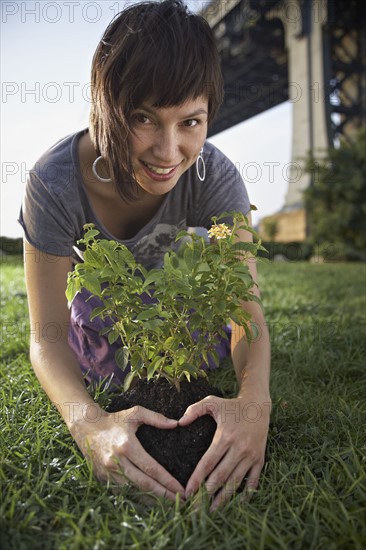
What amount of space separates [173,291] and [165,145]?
484 millimetres

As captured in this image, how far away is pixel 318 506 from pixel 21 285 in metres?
4.24

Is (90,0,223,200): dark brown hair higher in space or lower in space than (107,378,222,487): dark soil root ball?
higher

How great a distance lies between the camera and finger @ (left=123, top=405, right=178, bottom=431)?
132cm

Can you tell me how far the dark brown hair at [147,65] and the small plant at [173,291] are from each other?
383mm

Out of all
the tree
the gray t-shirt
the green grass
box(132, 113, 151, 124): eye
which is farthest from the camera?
the tree

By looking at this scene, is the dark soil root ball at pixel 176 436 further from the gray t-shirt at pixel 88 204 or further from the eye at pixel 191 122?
the eye at pixel 191 122

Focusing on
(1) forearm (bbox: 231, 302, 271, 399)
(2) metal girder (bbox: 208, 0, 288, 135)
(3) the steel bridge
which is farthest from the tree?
(1) forearm (bbox: 231, 302, 271, 399)

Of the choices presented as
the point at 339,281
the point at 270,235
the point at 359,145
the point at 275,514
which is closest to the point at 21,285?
the point at 339,281

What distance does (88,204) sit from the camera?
187 centimetres

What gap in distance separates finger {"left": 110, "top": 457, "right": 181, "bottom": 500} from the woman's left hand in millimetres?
59

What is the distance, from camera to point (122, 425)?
1.31m

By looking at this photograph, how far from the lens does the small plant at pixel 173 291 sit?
52.1 inches

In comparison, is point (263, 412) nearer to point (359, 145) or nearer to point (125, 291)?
point (125, 291)

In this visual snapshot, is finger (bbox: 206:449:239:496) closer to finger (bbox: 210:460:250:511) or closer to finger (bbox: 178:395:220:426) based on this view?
finger (bbox: 210:460:250:511)
